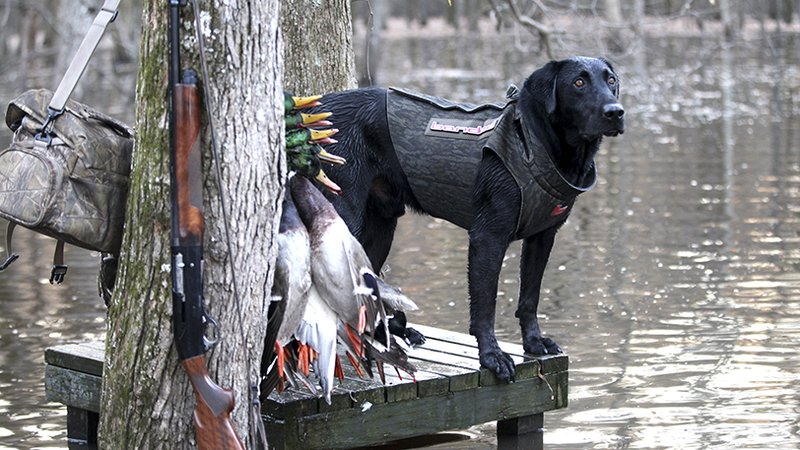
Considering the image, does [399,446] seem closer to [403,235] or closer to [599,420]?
[599,420]

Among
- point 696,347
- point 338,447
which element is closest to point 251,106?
point 338,447

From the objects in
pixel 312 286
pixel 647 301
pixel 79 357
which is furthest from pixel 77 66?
pixel 647 301

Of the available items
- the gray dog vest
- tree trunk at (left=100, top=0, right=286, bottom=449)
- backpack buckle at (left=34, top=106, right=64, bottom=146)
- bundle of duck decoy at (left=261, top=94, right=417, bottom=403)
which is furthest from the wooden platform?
backpack buckle at (left=34, top=106, right=64, bottom=146)

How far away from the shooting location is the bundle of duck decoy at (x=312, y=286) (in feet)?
18.0

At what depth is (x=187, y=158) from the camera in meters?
4.94

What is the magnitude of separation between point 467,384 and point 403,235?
6919 millimetres

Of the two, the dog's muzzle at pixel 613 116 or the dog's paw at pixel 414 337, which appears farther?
the dog's paw at pixel 414 337

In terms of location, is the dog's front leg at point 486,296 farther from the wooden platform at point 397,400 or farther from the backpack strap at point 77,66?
the backpack strap at point 77,66

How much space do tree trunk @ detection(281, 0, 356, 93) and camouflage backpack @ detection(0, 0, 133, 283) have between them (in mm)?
3380

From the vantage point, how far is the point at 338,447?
627 cm

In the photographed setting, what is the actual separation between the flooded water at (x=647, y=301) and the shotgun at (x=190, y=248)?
2363 millimetres

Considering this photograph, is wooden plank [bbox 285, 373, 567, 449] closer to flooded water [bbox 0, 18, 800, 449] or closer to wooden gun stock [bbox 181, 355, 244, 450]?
flooded water [bbox 0, 18, 800, 449]

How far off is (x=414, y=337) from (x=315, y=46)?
8.16 feet

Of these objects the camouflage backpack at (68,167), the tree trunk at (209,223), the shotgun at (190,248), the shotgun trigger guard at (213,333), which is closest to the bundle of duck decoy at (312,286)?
the tree trunk at (209,223)
